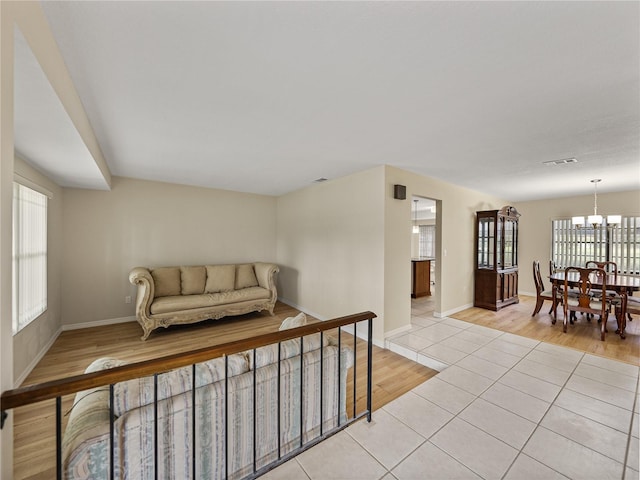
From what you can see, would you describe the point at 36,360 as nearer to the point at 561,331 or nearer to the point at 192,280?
the point at 192,280

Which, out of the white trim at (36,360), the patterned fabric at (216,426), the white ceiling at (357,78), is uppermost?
the white ceiling at (357,78)

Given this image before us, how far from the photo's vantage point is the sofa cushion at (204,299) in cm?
379

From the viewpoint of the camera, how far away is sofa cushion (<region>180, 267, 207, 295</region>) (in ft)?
14.6

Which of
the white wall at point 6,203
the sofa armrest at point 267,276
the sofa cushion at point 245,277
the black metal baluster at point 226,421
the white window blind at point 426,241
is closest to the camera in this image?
the white wall at point 6,203

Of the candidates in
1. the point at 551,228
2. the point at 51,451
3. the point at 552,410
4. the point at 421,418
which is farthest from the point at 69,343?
the point at 551,228

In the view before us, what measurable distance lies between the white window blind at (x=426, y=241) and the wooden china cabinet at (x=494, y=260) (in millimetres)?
3212

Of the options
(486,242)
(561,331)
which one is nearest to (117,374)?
(561,331)

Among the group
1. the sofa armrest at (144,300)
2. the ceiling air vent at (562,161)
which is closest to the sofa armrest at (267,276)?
the sofa armrest at (144,300)

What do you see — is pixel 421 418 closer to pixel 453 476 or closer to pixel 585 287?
pixel 453 476

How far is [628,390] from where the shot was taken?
235cm

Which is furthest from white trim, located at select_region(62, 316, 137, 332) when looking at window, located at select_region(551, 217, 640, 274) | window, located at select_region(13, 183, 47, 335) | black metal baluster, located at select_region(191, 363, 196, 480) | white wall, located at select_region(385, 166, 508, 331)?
window, located at select_region(551, 217, 640, 274)

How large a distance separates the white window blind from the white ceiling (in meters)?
5.55

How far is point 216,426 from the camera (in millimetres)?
1444

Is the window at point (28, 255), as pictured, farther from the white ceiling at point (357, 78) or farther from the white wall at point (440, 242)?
the white wall at point (440, 242)
